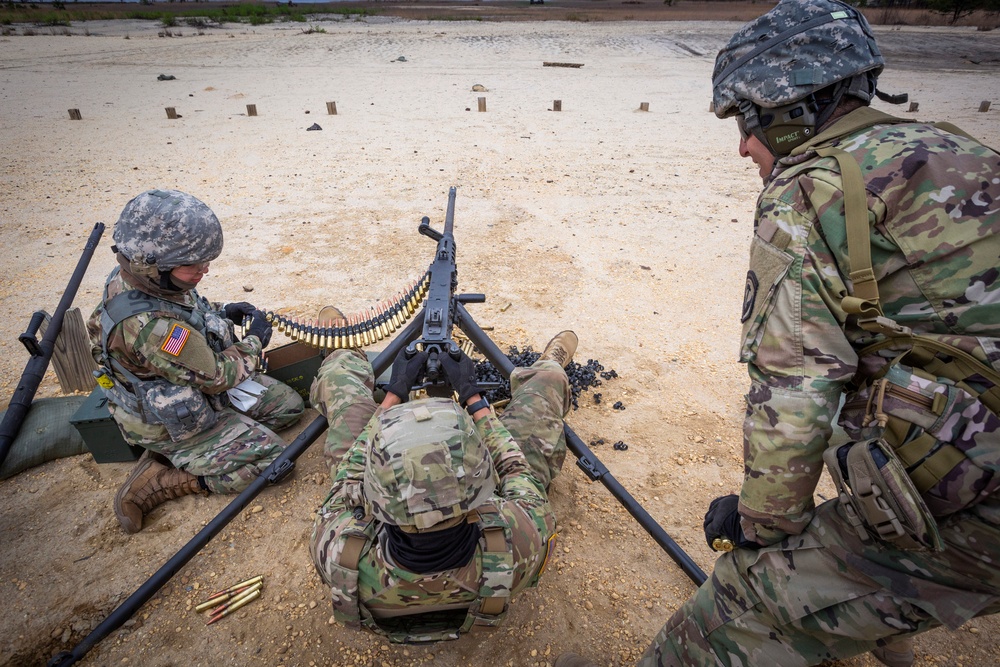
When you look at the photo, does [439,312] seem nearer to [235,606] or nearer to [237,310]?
[237,310]

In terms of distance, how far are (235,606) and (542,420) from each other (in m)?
2.12

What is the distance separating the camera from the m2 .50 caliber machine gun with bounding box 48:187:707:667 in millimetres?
3133

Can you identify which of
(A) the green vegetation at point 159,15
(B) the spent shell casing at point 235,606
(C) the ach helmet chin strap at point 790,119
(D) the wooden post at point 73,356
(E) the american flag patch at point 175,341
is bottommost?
(B) the spent shell casing at point 235,606

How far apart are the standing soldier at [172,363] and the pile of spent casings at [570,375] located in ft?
5.84

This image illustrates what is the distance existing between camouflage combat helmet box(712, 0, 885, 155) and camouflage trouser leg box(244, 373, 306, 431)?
3.85 m

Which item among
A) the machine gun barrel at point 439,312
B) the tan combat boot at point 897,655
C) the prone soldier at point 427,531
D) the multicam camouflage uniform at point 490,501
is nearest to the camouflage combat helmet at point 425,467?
the prone soldier at point 427,531

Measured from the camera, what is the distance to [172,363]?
3.50m

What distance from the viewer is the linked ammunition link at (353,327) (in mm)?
4616

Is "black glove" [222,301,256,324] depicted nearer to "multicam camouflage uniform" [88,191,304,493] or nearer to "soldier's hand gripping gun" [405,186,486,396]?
"multicam camouflage uniform" [88,191,304,493]

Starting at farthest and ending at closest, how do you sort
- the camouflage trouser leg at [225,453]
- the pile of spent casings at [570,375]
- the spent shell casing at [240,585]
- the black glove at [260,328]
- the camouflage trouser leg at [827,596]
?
1. the pile of spent casings at [570,375]
2. the black glove at [260,328]
3. the camouflage trouser leg at [225,453]
4. the spent shell casing at [240,585]
5. the camouflage trouser leg at [827,596]

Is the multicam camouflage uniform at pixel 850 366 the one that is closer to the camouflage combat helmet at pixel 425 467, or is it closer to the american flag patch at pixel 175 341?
the camouflage combat helmet at pixel 425 467

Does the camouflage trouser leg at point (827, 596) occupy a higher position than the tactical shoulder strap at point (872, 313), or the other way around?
the tactical shoulder strap at point (872, 313)

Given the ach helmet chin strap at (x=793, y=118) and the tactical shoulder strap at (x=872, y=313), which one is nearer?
the tactical shoulder strap at (x=872, y=313)

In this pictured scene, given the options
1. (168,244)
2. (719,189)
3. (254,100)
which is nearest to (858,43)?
(168,244)
